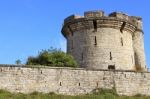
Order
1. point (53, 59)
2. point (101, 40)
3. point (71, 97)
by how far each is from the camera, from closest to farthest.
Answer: point (71, 97), point (53, 59), point (101, 40)

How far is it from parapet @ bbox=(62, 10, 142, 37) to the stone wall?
7492mm

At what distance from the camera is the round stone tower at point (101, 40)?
3778 cm

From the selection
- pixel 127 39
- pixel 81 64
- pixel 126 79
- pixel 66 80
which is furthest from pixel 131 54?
pixel 66 80

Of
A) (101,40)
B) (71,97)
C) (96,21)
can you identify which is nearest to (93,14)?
(96,21)

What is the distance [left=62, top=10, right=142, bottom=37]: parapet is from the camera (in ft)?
126

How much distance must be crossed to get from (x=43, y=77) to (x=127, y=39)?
11519mm

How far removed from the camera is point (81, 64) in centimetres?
3791

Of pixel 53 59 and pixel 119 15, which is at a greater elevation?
pixel 119 15

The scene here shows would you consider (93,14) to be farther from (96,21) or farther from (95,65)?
(95,65)

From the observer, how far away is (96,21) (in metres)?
38.3

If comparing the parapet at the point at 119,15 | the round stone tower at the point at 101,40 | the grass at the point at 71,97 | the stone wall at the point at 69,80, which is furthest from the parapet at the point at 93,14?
the grass at the point at 71,97

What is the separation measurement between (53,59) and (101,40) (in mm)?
5201

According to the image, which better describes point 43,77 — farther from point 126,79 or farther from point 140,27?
point 140,27

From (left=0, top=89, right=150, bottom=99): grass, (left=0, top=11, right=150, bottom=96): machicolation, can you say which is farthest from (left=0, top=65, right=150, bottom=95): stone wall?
(left=0, top=89, right=150, bottom=99): grass
